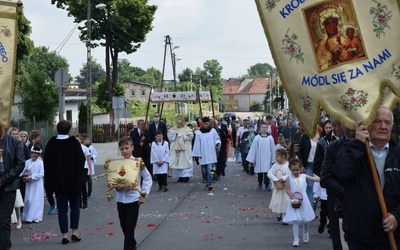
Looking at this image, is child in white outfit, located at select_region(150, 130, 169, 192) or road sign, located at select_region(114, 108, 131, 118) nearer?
child in white outfit, located at select_region(150, 130, 169, 192)

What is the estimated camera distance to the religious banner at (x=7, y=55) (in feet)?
27.2

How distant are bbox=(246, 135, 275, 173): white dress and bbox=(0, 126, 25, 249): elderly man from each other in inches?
419

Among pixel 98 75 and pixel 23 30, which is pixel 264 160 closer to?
pixel 23 30

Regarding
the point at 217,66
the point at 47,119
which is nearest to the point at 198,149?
the point at 47,119

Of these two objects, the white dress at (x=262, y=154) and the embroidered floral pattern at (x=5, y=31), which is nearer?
the embroidered floral pattern at (x=5, y=31)

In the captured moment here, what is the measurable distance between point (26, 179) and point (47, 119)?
24.9 m

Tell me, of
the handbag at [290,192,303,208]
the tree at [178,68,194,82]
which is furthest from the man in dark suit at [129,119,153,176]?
the tree at [178,68,194,82]

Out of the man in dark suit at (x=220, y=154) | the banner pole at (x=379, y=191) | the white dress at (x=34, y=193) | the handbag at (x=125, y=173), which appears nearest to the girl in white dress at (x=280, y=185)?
the handbag at (x=125, y=173)

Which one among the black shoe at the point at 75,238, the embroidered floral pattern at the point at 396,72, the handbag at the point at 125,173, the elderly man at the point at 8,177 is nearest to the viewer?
the embroidered floral pattern at the point at 396,72

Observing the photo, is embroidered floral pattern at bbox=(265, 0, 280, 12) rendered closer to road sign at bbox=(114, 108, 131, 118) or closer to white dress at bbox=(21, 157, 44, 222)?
white dress at bbox=(21, 157, 44, 222)

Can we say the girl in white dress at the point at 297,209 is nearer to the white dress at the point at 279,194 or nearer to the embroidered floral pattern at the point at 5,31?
the white dress at the point at 279,194

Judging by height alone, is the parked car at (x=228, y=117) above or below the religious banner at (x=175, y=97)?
above

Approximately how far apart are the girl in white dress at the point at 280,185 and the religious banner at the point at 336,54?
676 centimetres

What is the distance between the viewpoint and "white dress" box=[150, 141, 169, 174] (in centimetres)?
1955
